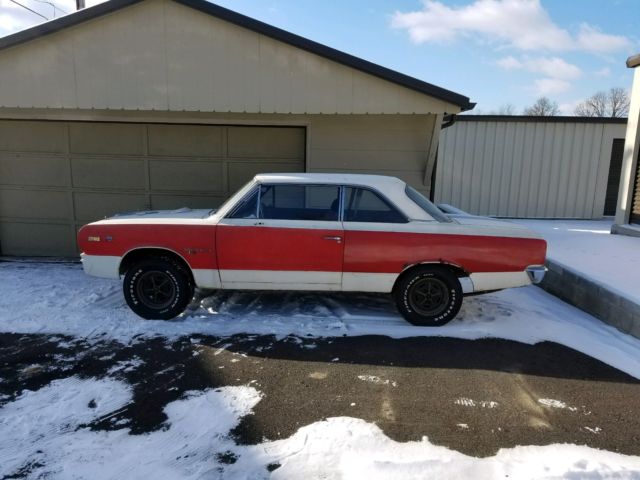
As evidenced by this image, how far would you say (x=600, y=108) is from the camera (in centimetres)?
5125

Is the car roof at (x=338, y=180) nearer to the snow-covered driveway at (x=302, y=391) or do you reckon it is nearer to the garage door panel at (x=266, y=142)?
the snow-covered driveway at (x=302, y=391)

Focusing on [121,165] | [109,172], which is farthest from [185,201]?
[109,172]

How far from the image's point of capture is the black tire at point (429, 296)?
15.5 ft

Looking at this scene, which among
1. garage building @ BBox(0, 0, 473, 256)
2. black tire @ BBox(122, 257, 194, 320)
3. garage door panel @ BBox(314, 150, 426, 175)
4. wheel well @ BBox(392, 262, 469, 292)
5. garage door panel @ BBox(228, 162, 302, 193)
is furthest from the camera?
garage door panel @ BBox(228, 162, 302, 193)

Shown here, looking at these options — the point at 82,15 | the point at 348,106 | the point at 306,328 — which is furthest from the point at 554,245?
the point at 82,15

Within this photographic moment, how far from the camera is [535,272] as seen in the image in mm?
4688

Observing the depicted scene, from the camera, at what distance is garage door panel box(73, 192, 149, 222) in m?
7.47

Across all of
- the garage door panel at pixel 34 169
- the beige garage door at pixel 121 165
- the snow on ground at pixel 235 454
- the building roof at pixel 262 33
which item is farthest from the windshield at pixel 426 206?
the garage door panel at pixel 34 169

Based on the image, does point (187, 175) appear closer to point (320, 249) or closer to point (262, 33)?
point (262, 33)

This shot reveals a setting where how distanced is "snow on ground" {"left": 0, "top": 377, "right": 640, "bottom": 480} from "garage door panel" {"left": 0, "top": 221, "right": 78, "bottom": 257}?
5079mm

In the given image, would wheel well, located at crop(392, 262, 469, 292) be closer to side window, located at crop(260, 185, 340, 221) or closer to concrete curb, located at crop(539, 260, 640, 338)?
side window, located at crop(260, 185, 340, 221)

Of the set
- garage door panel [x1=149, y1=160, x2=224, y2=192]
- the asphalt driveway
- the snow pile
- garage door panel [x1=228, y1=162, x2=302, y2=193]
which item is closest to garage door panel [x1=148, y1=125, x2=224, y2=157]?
garage door panel [x1=149, y1=160, x2=224, y2=192]

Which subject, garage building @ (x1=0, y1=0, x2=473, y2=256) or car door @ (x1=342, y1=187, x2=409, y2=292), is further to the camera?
garage building @ (x1=0, y1=0, x2=473, y2=256)

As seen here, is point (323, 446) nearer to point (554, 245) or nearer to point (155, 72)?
point (155, 72)
